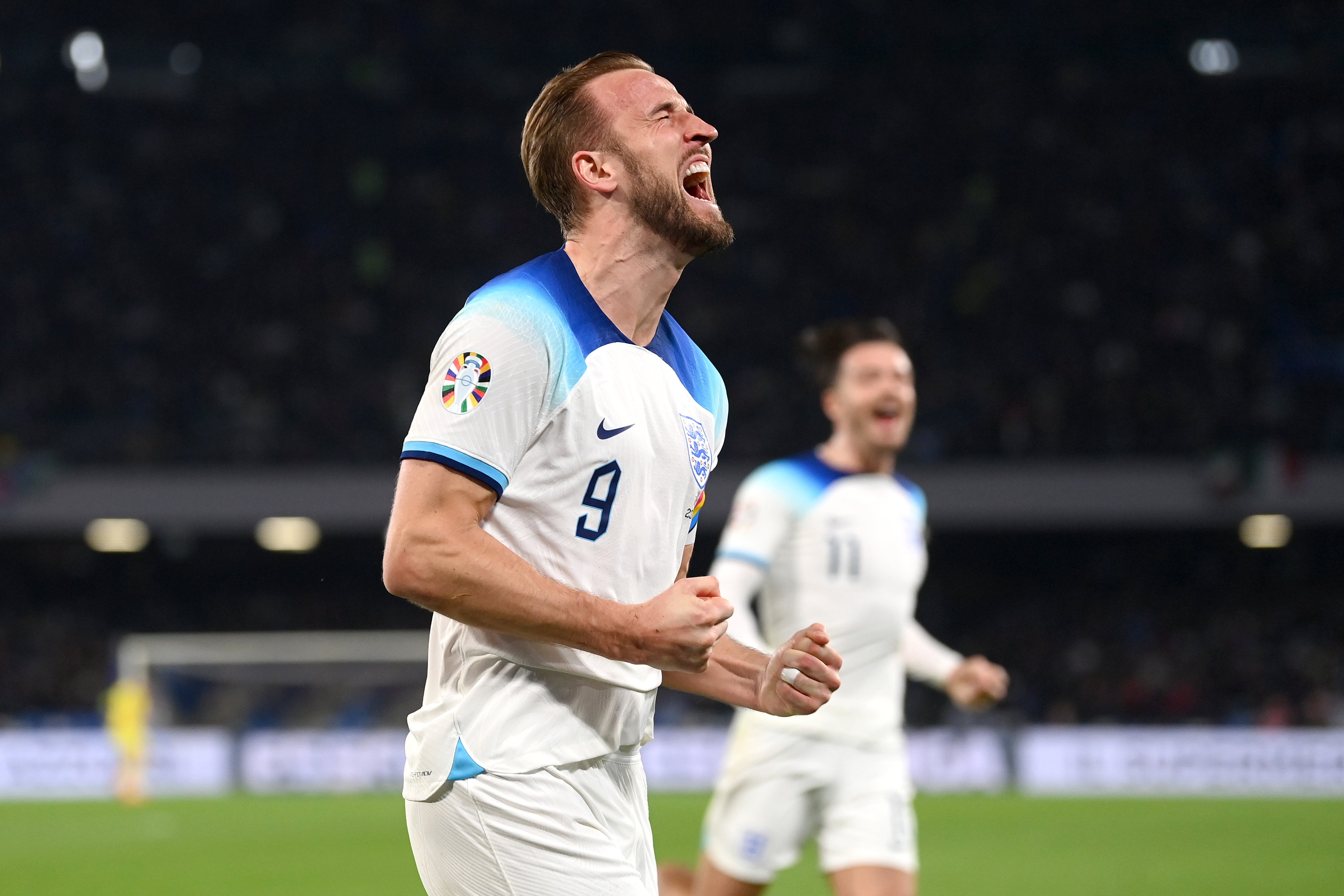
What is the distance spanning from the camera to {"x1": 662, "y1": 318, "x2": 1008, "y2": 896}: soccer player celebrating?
5.44m

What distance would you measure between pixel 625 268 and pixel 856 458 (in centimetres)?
315

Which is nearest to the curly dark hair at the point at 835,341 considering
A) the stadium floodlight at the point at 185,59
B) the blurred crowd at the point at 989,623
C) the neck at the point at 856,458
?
the neck at the point at 856,458

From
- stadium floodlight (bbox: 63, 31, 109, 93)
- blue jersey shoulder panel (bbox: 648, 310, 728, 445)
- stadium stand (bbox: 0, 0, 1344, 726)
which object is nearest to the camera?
blue jersey shoulder panel (bbox: 648, 310, 728, 445)

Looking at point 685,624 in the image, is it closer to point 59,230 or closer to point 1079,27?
point 59,230

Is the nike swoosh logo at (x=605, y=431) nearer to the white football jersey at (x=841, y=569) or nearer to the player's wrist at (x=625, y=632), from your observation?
the player's wrist at (x=625, y=632)

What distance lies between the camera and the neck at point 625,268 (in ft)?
9.75

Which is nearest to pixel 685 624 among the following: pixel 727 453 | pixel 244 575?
pixel 727 453

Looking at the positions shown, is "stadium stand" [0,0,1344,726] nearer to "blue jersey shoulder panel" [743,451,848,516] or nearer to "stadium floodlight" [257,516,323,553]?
"stadium floodlight" [257,516,323,553]

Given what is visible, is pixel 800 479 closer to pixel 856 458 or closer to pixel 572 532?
pixel 856 458

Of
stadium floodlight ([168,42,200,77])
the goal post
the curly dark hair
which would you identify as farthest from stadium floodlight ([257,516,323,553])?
the curly dark hair

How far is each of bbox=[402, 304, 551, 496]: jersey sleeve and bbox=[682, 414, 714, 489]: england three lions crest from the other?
372mm

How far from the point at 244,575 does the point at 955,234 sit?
1494cm

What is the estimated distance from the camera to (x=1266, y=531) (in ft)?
89.7

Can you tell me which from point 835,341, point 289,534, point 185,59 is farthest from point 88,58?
point 835,341
